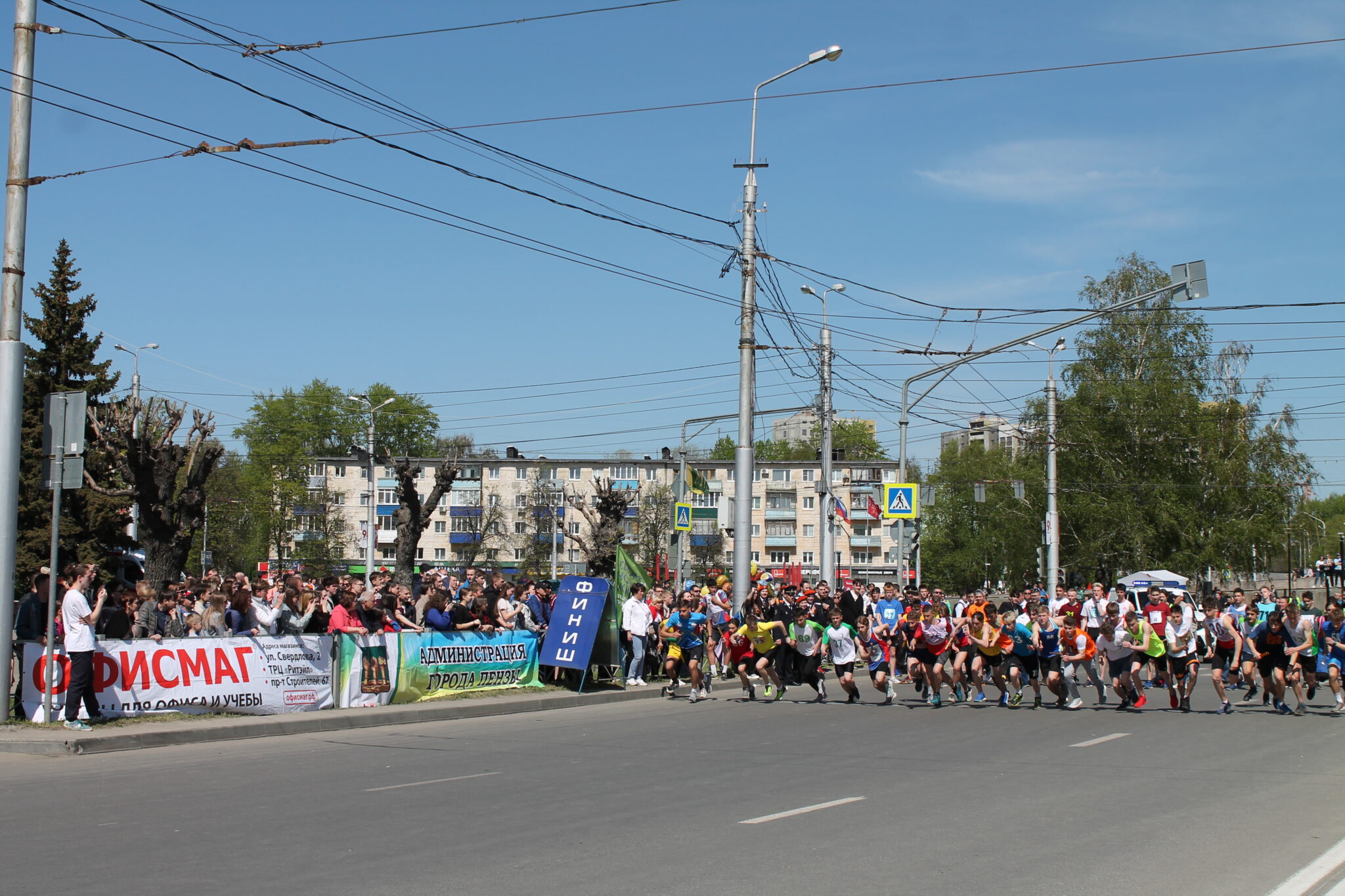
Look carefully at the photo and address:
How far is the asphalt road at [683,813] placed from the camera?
7.16 metres

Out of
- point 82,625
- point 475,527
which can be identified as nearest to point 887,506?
point 82,625

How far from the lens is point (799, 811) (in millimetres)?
9477

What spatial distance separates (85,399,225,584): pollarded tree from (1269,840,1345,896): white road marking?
78.9 feet

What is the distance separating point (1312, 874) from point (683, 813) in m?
4.28

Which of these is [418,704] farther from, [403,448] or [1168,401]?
[403,448]

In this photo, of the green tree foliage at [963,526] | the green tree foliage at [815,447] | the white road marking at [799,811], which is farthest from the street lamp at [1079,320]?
the green tree foliage at [815,447]

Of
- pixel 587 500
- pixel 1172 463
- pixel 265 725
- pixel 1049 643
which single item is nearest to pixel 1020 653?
pixel 1049 643

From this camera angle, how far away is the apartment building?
100 m

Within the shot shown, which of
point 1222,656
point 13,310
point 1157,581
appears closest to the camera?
point 13,310

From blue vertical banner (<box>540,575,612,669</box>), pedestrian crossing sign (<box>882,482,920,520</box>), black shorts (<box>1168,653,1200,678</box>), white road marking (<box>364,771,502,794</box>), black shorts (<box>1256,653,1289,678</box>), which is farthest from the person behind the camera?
pedestrian crossing sign (<box>882,482,920,520</box>)

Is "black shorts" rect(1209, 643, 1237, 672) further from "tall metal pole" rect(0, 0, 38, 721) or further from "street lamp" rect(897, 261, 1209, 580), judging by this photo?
"tall metal pole" rect(0, 0, 38, 721)

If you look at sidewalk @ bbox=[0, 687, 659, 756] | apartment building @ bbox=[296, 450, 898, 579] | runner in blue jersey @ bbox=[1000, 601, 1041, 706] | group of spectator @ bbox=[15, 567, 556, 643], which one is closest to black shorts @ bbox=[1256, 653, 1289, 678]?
runner in blue jersey @ bbox=[1000, 601, 1041, 706]

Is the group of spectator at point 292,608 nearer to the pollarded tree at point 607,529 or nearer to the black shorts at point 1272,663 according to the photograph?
the black shorts at point 1272,663

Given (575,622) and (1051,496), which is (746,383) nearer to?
(575,622)
